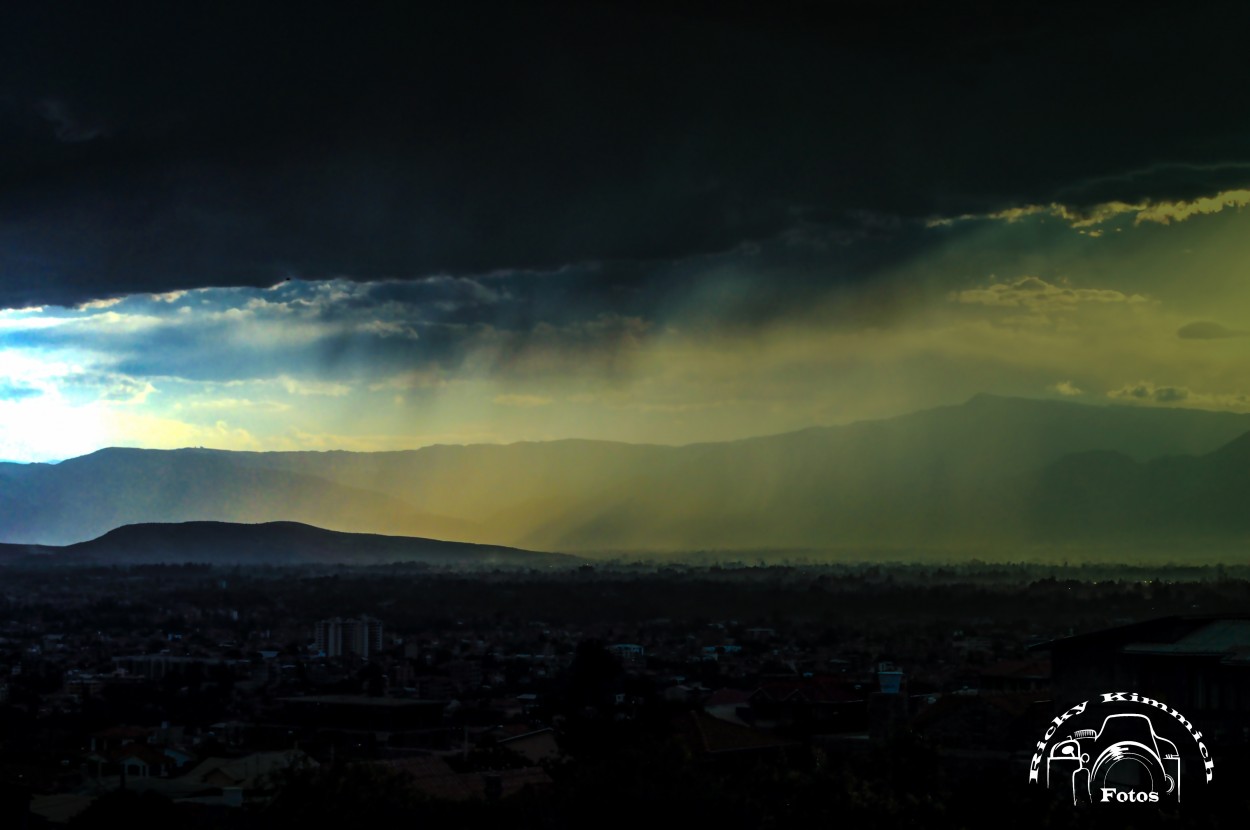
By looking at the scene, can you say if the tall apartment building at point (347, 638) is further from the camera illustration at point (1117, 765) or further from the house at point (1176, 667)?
the camera illustration at point (1117, 765)

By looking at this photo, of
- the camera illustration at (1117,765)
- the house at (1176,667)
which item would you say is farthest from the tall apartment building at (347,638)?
the camera illustration at (1117,765)

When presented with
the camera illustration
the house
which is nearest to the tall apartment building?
the house

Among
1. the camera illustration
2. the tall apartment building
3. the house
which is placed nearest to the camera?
the camera illustration

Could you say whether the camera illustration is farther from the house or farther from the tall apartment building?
the tall apartment building

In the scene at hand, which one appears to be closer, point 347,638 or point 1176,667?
point 1176,667

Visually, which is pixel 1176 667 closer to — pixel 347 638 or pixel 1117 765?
pixel 1117 765

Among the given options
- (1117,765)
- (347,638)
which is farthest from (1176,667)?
(347,638)
